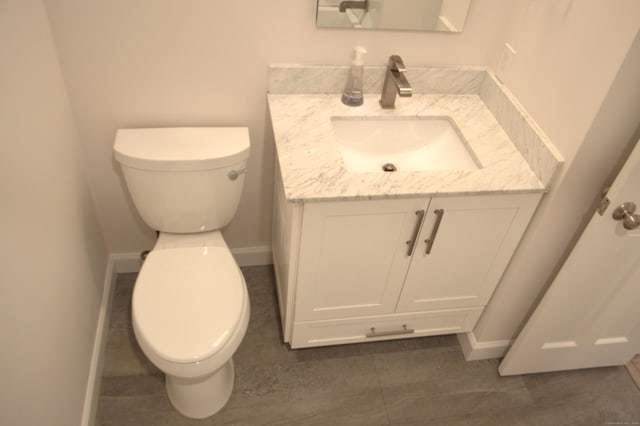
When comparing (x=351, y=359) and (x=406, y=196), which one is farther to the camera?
(x=351, y=359)

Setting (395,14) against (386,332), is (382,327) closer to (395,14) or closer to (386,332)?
(386,332)

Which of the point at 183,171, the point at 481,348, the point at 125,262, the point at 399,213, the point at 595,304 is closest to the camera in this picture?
the point at 399,213

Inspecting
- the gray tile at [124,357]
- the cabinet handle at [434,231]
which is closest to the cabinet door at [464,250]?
the cabinet handle at [434,231]

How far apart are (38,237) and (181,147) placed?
49 cm

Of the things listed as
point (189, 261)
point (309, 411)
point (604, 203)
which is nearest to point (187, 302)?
point (189, 261)

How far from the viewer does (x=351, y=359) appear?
188cm

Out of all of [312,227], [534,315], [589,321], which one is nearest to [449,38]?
[312,227]

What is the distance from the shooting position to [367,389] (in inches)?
70.8

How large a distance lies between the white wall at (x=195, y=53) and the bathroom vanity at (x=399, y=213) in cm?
9

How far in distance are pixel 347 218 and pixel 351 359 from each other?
2.45 ft

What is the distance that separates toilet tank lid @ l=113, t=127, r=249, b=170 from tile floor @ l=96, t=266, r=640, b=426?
0.76 meters

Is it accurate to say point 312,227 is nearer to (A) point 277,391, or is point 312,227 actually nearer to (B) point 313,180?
(B) point 313,180

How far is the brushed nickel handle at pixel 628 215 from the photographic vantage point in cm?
129

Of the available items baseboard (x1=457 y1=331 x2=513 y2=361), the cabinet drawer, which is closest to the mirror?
the cabinet drawer
